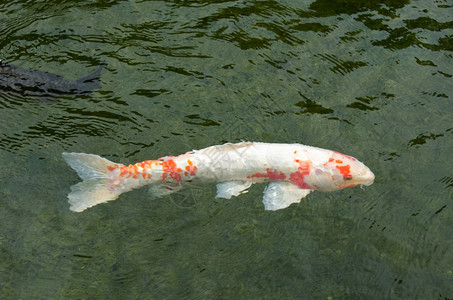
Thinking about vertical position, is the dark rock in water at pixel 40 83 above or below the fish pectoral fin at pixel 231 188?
above

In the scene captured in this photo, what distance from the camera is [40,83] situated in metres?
6.04

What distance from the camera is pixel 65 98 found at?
597 centimetres

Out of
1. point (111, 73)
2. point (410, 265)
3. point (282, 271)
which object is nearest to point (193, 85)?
point (111, 73)

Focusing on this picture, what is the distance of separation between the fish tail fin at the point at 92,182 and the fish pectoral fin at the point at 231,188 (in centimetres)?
99

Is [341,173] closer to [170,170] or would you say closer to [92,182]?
[170,170]

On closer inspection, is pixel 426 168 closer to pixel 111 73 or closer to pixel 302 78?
pixel 302 78

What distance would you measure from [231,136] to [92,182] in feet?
5.55

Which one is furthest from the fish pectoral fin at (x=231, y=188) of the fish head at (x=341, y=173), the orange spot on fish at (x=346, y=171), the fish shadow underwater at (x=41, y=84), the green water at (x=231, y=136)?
the fish shadow underwater at (x=41, y=84)

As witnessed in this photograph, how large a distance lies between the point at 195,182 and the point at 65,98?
2.14 m

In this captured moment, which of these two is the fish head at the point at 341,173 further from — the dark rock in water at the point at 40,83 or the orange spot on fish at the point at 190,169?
the dark rock in water at the point at 40,83

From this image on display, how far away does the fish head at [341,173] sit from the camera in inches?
194

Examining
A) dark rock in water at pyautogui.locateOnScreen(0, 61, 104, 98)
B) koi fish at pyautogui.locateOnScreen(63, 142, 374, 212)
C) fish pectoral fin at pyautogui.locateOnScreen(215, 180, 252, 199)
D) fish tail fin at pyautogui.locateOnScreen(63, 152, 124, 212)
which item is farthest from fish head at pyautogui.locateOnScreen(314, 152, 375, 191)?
dark rock in water at pyautogui.locateOnScreen(0, 61, 104, 98)

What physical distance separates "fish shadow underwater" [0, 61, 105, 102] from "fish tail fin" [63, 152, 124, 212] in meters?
1.40

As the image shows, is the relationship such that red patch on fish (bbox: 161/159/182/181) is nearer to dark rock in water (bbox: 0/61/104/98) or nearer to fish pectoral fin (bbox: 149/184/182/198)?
fish pectoral fin (bbox: 149/184/182/198)
